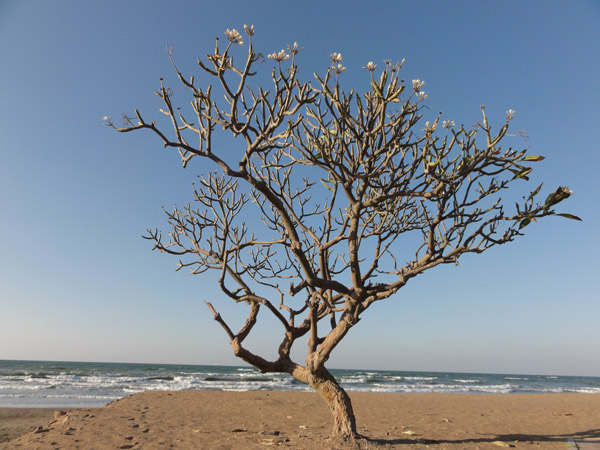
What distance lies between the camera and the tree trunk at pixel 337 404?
6.03 m

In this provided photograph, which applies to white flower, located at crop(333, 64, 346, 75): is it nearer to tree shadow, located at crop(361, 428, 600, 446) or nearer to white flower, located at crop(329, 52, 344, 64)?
white flower, located at crop(329, 52, 344, 64)

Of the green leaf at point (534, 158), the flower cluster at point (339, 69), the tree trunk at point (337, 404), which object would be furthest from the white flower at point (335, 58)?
the tree trunk at point (337, 404)

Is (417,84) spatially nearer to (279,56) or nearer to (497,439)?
(279,56)

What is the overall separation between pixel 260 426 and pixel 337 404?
391 cm

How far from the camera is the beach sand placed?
6.69 m

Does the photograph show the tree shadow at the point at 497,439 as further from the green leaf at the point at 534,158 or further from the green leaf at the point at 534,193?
the green leaf at the point at 534,158

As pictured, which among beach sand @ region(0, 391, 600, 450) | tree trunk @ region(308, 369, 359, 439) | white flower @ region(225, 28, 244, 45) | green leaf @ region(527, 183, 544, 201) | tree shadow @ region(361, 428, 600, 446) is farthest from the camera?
beach sand @ region(0, 391, 600, 450)

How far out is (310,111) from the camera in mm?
5500

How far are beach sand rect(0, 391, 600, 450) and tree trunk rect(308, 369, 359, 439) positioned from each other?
0.26 metres

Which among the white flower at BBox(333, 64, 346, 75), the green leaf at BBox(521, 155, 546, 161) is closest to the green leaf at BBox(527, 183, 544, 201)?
the green leaf at BBox(521, 155, 546, 161)

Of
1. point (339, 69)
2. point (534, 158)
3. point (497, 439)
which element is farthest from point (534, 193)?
point (497, 439)

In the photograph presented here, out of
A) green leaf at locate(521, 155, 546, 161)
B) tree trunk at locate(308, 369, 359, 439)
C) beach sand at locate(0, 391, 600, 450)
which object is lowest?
beach sand at locate(0, 391, 600, 450)

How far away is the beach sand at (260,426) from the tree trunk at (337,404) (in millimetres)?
258

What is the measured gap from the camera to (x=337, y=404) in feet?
20.0
